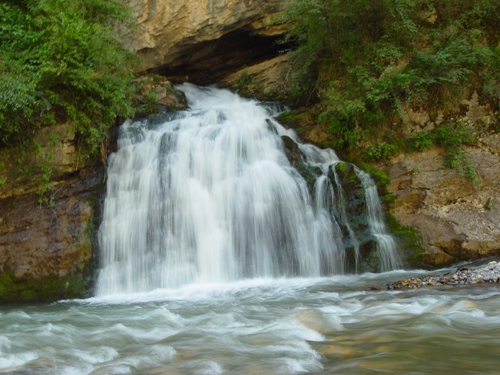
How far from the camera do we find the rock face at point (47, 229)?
775cm

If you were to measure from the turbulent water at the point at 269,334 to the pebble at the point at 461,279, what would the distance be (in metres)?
0.37

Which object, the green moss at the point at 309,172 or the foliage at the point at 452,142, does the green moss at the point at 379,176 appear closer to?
the foliage at the point at 452,142

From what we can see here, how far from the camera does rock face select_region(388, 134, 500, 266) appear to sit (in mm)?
7879

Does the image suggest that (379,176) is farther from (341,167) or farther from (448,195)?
(448,195)

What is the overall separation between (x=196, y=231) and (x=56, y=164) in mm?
3372

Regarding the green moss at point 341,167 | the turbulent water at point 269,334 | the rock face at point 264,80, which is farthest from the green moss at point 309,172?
the rock face at point 264,80

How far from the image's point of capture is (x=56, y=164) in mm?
8305

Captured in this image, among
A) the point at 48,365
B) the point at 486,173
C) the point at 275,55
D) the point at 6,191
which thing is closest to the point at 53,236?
the point at 6,191

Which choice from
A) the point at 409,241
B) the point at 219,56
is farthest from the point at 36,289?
the point at 219,56

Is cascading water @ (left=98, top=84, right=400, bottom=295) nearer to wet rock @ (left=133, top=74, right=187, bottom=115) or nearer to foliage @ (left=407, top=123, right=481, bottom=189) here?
foliage @ (left=407, top=123, right=481, bottom=189)

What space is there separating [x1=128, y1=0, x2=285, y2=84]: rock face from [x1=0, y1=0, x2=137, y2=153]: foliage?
4188 mm

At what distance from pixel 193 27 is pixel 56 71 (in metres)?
7.02

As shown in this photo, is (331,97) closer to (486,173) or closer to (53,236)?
(486,173)

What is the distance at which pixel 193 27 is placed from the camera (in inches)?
536
